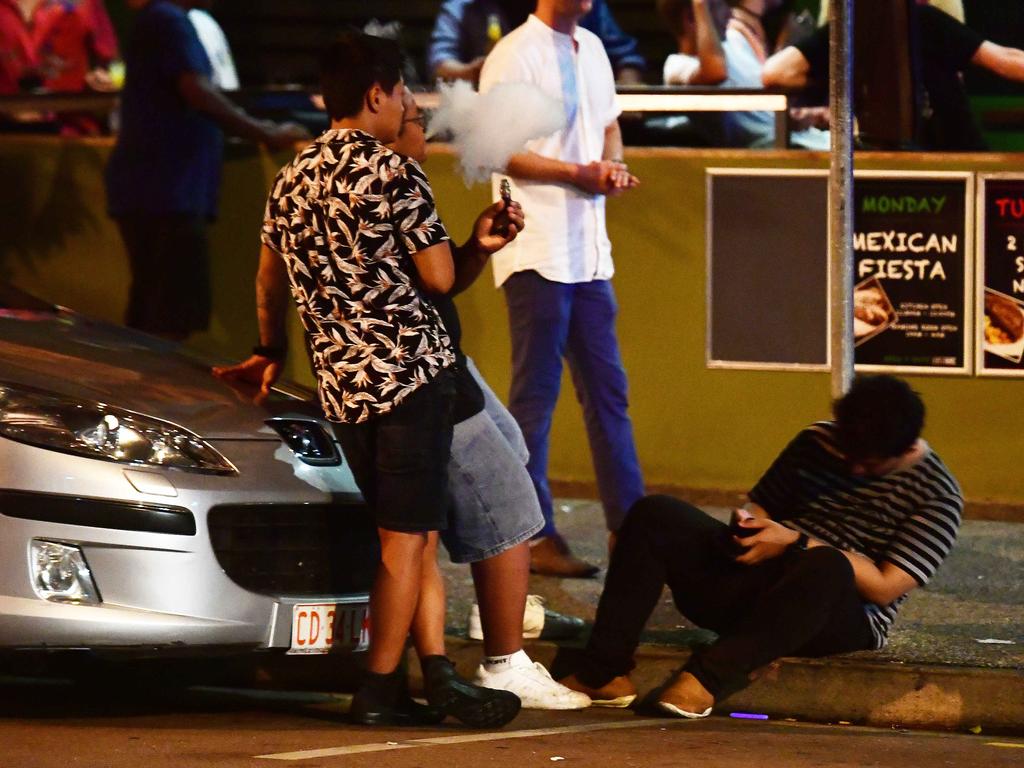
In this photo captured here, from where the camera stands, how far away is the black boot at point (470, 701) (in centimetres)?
564

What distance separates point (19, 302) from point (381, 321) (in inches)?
67.8

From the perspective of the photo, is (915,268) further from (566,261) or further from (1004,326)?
(566,261)

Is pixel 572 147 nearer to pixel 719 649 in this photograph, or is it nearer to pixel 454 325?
pixel 454 325

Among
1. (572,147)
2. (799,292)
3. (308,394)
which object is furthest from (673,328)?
(308,394)

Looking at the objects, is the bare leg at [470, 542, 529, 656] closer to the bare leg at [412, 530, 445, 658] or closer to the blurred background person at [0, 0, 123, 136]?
the bare leg at [412, 530, 445, 658]

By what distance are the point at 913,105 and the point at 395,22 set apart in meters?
6.97

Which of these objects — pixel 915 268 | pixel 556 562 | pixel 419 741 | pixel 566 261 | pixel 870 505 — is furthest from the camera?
pixel 915 268

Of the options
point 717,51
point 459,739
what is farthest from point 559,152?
point 717,51

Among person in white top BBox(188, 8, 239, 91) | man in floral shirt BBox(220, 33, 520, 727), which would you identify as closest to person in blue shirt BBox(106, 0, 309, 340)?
person in white top BBox(188, 8, 239, 91)

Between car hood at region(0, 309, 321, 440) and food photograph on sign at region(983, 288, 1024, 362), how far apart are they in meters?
3.20

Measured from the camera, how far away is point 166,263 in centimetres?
916

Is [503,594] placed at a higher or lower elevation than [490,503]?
lower

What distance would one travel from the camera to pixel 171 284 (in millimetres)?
9148

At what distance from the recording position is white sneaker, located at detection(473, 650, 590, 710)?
592cm
